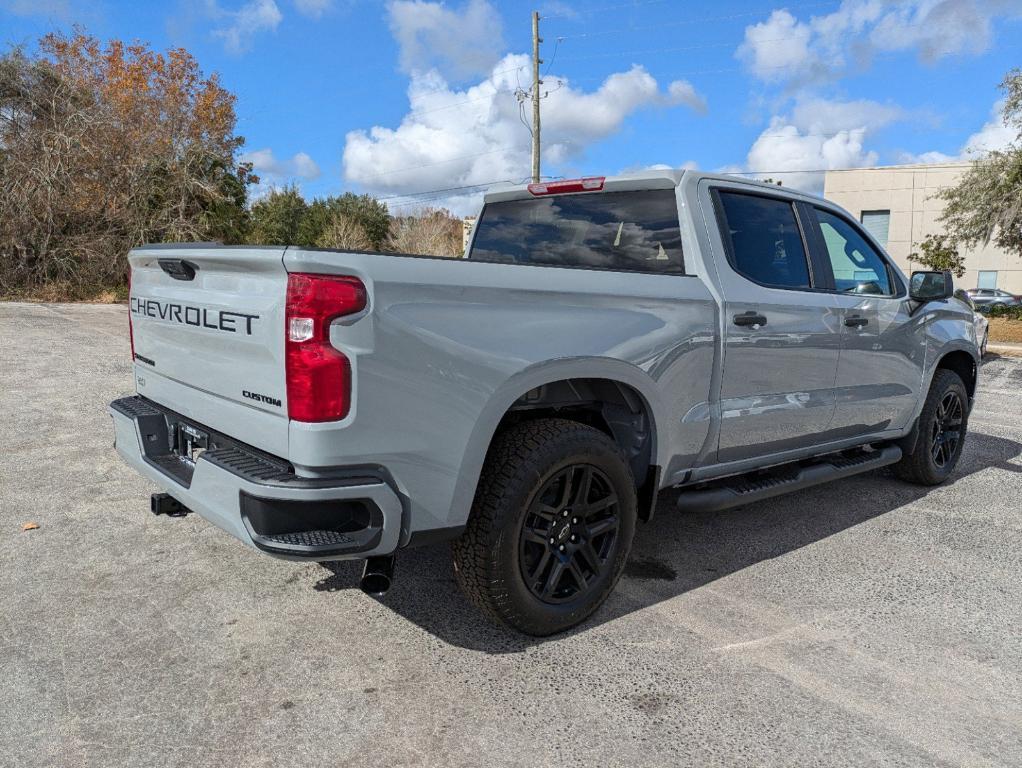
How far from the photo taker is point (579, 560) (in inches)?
125

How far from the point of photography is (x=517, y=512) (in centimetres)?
279

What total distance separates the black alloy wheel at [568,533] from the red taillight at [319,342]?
92 cm

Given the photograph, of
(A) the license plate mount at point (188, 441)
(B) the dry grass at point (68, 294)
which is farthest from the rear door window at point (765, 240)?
(B) the dry grass at point (68, 294)

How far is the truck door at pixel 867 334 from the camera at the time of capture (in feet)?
14.0

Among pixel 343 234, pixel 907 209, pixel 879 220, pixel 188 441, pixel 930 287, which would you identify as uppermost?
pixel 907 209

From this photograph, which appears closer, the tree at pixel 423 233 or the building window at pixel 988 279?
the building window at pixel 988 279

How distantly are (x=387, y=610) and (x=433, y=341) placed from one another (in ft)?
4.57

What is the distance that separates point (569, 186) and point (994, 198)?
81.6ft

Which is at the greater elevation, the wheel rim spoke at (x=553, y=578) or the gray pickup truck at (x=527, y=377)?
the gray pickup truck at (x=527, y=377)

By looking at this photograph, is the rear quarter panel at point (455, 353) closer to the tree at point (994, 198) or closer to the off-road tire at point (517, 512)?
the off-road tire at point (517, 512)

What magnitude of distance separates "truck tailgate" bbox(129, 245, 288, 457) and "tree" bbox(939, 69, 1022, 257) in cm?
2577

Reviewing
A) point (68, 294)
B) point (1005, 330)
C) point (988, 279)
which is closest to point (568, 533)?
point (68, 294)

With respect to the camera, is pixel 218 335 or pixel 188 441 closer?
pixel 218 335

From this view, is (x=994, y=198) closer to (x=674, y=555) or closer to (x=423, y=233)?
(x=674, y=555)
